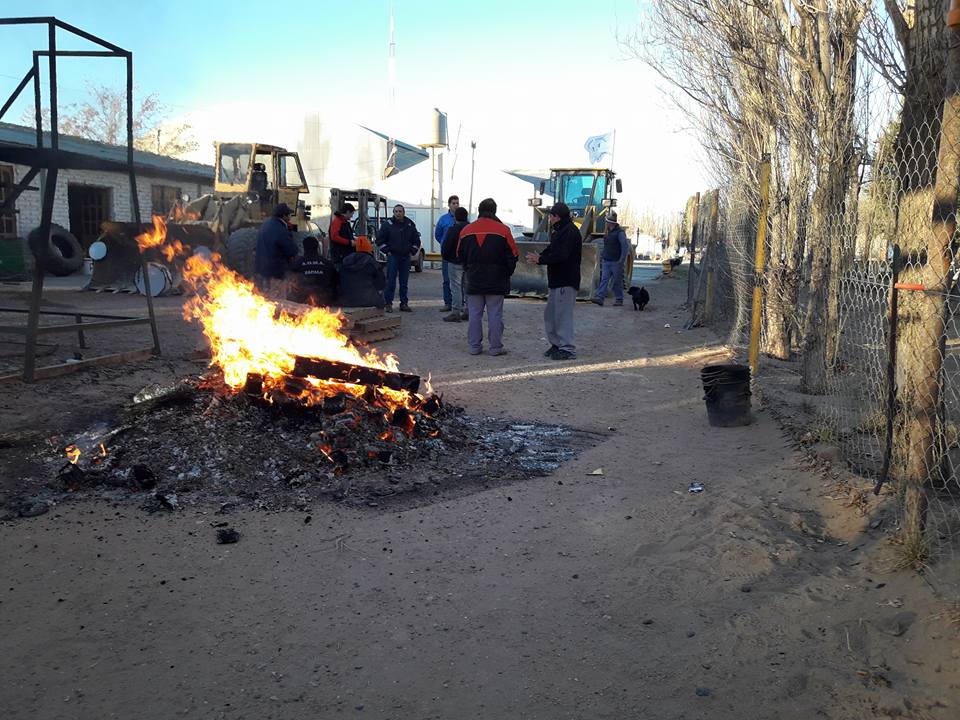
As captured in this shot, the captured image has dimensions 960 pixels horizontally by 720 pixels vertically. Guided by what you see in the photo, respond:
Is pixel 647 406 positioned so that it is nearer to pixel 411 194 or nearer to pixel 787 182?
pixel 787 182

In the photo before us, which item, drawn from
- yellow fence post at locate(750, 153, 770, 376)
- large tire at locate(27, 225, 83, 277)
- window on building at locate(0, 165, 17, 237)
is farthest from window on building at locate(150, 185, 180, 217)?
yellow fence post at locate(750, 153, 770, 376)

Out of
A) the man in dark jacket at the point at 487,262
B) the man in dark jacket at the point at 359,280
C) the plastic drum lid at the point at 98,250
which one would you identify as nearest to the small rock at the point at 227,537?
the man in dark jacket at the point at 487,262

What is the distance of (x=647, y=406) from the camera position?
25.1 ft

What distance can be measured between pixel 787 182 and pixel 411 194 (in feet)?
107

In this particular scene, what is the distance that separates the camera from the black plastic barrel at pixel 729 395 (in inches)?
263

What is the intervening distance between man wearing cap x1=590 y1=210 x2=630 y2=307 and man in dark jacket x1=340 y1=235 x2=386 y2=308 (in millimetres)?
6854

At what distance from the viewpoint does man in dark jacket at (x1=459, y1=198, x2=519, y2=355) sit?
9.75m

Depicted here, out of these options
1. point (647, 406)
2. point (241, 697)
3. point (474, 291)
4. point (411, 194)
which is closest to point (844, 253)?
point (647, 406)

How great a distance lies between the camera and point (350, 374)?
20.2 feet

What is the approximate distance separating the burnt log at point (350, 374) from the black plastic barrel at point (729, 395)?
2747mm

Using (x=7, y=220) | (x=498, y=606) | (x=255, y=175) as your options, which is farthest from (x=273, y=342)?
(x=7, y=220)

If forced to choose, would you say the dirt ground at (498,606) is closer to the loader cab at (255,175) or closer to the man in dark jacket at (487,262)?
the man in dark jacket at (487,262)

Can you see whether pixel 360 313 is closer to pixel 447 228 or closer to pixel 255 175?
pixel 447 228

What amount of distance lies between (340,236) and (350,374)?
23.1 ft
